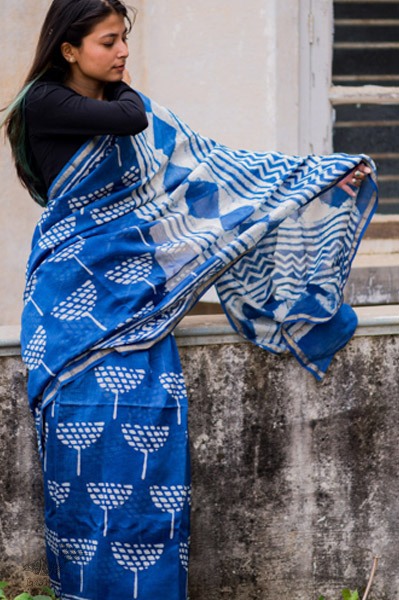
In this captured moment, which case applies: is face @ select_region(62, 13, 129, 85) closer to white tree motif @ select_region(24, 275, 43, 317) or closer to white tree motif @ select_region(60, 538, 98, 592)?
white tree motif @ select_region(24, 275, 43, 317)

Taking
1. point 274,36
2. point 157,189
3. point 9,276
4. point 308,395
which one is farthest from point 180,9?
point 308,395

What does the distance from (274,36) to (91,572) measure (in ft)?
8.51

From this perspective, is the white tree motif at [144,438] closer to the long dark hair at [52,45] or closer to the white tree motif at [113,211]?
the white tree motif at [113,211]

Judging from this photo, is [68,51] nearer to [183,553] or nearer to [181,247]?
[181,247]

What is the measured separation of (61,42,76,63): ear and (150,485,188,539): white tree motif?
124 centimetres

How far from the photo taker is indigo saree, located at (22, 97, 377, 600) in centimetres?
291

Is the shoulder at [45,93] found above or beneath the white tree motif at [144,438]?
above

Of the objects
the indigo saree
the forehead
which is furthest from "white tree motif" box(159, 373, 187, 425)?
the forehead

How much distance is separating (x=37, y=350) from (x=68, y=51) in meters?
0.86

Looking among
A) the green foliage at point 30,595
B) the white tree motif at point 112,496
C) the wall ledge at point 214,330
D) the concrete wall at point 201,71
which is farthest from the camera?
the concrete wall at point 201,71

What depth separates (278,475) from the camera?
11.1ft

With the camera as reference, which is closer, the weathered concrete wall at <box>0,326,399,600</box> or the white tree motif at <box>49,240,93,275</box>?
the white tree motif at <box>49,240,93,275</box>

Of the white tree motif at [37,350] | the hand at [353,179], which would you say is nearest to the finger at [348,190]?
the hand at [353,179]

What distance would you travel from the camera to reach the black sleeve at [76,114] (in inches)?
114
